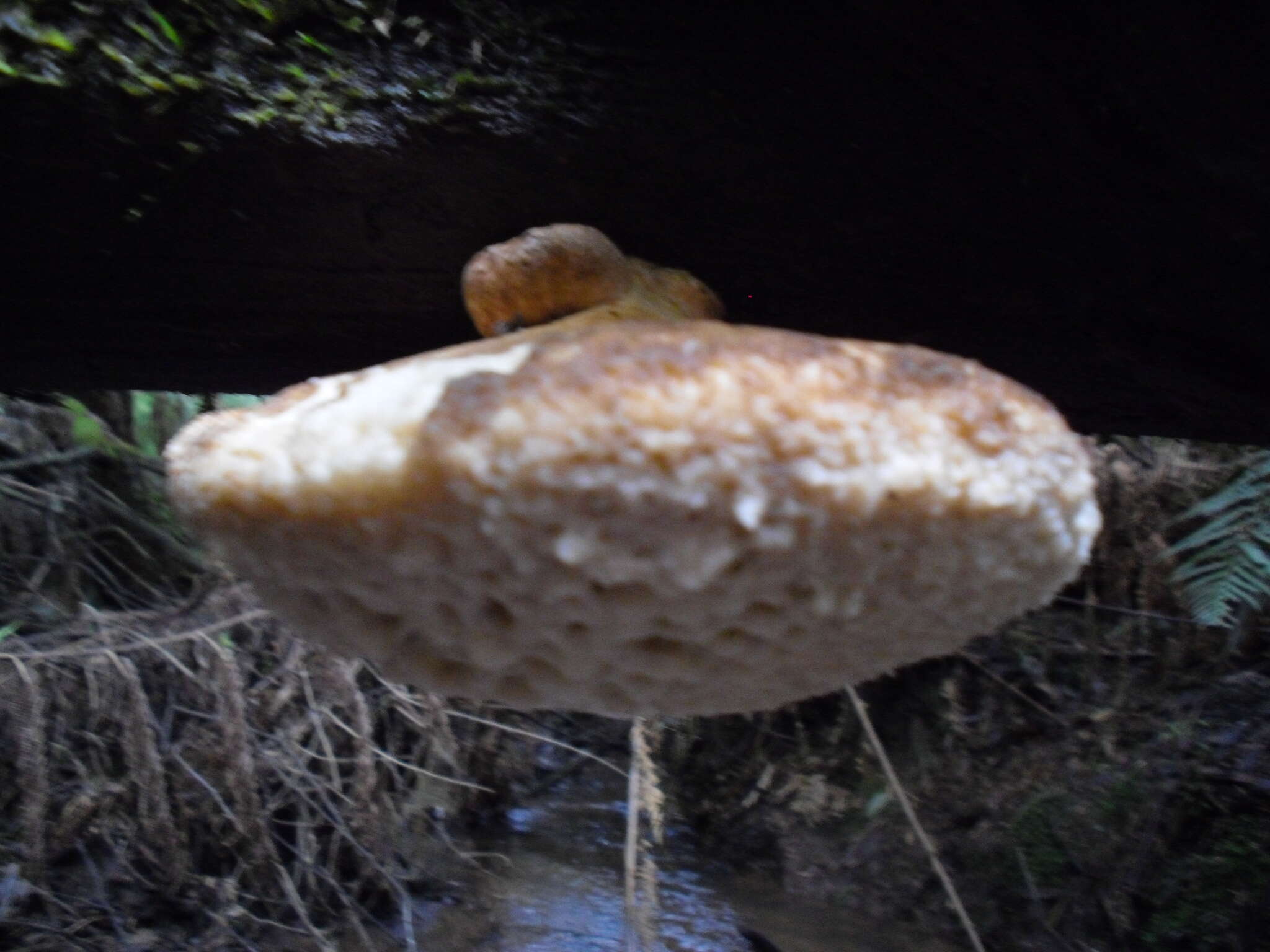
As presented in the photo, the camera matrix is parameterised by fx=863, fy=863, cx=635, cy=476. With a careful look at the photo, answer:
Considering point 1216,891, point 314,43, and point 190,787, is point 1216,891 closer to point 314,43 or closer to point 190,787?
point 314,43

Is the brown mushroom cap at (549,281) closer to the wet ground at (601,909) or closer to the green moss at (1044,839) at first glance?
the wet ground at (601,909)

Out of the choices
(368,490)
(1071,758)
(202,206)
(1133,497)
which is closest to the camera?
(368,490)

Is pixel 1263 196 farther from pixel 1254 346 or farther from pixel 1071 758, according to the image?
pixel 1071 758

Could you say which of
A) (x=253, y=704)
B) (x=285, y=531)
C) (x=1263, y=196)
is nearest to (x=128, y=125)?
(x=285, y=531)

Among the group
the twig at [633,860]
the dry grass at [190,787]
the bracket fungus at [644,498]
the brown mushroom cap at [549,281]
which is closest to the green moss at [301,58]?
the brown mushroom cap at [549,281]

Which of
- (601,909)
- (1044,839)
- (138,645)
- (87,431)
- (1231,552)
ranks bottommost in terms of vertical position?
(601,909)

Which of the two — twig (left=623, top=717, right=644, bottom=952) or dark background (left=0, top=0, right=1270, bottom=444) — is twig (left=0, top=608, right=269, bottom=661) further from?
dark background (left=0, top=0, right=1270, bottom=444)

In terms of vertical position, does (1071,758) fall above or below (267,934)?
above

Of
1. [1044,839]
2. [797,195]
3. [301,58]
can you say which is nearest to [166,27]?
[301,58]
